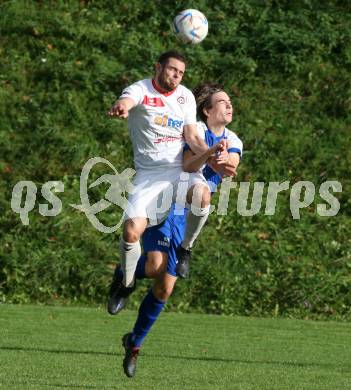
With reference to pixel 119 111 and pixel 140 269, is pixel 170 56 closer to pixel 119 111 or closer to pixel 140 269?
pixel 119 111

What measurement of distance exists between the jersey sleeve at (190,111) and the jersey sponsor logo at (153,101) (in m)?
0.21

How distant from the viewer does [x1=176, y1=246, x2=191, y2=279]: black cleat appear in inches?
303

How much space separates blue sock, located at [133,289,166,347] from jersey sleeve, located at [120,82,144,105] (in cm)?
153

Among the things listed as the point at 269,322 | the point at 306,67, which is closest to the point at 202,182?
the point at 269,322

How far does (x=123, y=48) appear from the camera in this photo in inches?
639

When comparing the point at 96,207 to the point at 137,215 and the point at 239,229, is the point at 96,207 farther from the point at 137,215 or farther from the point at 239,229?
the point at 137,215

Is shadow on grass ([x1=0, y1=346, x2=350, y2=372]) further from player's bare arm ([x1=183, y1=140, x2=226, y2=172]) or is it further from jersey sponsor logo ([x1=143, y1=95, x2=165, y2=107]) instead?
jersey sponsor logo ([x1=143, y1=95, x2=165, y2=107])

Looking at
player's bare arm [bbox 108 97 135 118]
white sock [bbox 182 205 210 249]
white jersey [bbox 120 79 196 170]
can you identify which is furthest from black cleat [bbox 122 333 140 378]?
player's bare arm [bbox 108 97 135 118]

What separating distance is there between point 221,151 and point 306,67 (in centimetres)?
946

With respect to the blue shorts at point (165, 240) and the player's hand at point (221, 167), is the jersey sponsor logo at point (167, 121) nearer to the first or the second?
the player's hand at point (221, 167)

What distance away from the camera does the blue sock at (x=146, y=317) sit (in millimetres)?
7625

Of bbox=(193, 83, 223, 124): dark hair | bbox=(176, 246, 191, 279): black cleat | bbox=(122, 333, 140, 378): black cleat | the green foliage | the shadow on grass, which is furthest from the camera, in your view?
the green foliage

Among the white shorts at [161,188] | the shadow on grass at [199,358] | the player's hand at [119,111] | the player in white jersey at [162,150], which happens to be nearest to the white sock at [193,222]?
the player in white jersey at [162,150]

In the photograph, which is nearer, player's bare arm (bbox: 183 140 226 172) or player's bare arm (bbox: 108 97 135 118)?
player's bare arm (bbox: 108 97 135 118)
